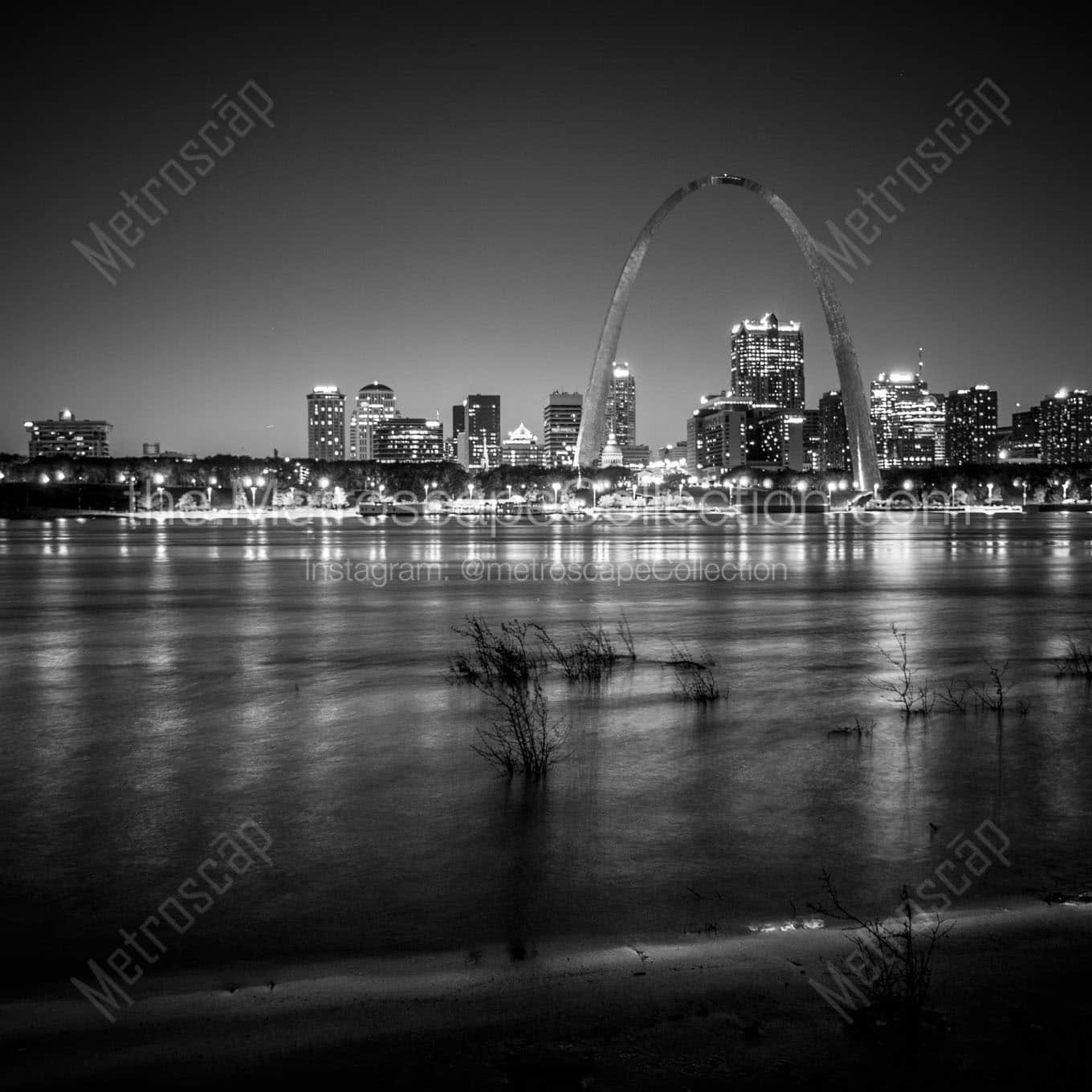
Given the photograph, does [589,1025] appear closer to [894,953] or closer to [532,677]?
[894,953]

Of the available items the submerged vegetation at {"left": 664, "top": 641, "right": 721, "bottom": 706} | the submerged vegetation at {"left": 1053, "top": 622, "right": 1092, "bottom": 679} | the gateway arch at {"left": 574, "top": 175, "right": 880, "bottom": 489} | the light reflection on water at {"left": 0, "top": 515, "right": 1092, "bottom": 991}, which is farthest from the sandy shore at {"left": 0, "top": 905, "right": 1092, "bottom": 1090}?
the gateway arch at {"left": 574, "top": 175, "right": 880, "bottom": 489}

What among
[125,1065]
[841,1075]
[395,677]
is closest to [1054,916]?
[841,1075]

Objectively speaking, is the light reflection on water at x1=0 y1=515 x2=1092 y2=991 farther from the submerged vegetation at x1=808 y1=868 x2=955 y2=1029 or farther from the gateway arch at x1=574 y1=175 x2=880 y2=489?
the gateway arch at x1=574 y1=175 x2=880 y2=489

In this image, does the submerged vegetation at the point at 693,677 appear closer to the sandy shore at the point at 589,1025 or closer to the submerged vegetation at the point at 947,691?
the submerged vegetation at the point at 947,691

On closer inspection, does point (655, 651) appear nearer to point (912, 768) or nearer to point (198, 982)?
point (912, 768)

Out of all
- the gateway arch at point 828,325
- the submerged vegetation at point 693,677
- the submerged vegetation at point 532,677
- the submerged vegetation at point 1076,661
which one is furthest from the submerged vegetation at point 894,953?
the gateway arch at point 828,325

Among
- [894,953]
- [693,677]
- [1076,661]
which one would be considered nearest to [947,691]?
[1076,661]
